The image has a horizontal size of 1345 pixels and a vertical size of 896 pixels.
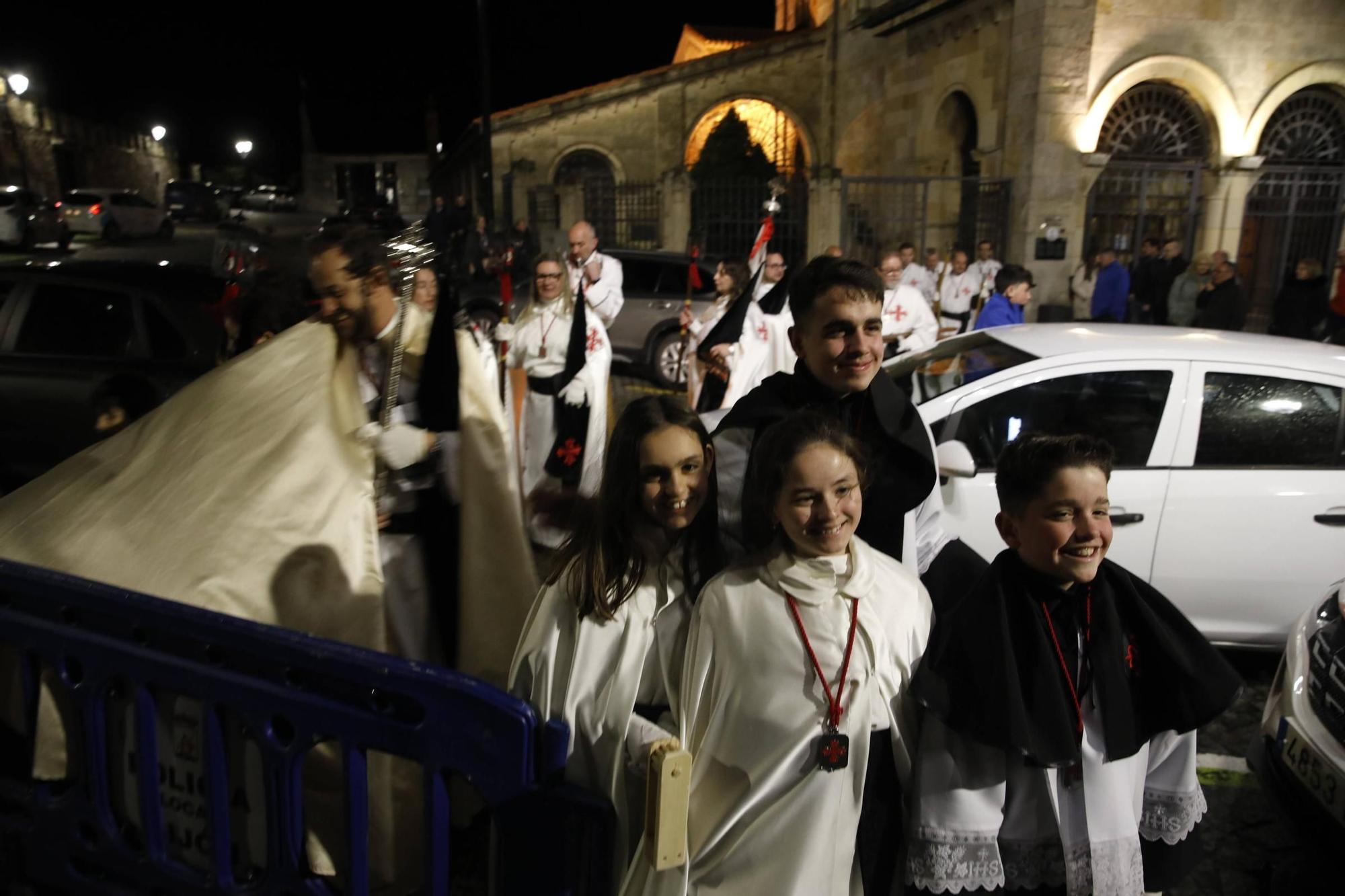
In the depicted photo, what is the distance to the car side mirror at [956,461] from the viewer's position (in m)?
3.90

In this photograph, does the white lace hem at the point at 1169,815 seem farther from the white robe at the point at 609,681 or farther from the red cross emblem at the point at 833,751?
the white robe at the point at 609,681

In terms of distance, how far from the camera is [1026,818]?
213 centimetres

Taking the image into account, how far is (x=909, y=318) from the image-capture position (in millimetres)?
9039

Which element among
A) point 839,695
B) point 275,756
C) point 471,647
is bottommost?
point 471,647

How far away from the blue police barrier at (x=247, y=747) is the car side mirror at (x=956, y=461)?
8.04ft

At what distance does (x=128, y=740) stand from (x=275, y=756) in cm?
79

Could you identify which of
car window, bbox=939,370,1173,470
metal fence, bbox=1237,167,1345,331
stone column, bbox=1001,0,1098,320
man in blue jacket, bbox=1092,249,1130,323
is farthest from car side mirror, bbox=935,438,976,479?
metal fence, bbox=1237,167,1345,331

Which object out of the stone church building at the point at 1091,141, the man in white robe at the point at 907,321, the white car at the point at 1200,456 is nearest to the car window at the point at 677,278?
the man in white robe at the point at 907,321

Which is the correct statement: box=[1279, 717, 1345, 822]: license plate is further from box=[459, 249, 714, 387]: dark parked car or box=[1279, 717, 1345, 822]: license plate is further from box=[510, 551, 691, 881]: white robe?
box=[459, 249, 714, 387]: dark parked car

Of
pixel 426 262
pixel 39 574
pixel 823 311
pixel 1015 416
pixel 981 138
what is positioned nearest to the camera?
pixel 39 574

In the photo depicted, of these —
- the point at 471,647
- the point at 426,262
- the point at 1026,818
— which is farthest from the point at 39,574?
the point at 1026,818

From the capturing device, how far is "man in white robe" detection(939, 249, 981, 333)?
12.0 m

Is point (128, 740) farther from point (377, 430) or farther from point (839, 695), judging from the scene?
point (839, 695)

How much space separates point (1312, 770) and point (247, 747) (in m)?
3.11
